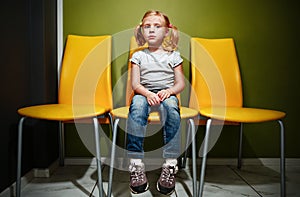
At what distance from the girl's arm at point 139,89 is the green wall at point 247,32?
1.32 feet

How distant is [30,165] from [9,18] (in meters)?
0.80

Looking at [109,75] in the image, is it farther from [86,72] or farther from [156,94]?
[156,94]

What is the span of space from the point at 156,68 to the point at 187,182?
0.66 meters

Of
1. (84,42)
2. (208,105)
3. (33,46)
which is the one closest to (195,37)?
(208,105)

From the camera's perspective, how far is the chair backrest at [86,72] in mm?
1846

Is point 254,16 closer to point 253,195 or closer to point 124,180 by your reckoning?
point 253,195

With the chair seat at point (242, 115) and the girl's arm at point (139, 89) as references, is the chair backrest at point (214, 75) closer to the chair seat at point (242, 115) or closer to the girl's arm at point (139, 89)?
the chair seat at point (242, 115)

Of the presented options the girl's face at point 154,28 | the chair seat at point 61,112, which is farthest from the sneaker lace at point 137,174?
the girl's face at point 154,28

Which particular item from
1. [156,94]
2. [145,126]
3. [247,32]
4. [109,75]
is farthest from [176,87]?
[247,32]

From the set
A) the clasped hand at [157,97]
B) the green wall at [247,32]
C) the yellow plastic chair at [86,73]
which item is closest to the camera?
the clasped hand at [157,97]

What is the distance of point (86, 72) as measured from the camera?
187 cm

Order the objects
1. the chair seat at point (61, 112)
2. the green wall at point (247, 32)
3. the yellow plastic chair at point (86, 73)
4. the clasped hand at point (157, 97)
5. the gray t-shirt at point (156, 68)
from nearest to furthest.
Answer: the chair seat at point (61, 112) < the clasped hand at point (157, 97) < the gray t-shirt at point (156, 68) < the yellow plastic chair at point (86, 73) < the green wall at point (247, 32)

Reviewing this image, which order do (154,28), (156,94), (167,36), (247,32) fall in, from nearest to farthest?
(156,94) → (154,28) → (167,36) → (247,32)

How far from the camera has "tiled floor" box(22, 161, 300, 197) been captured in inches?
62.7
